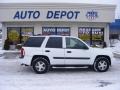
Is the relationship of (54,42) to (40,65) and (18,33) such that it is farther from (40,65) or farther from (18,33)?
(18,33)

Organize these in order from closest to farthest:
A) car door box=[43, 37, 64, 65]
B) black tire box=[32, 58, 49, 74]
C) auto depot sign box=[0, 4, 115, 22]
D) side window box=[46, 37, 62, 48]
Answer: black tire box=[32, 58, 49, 74] → car door box=[43, 37, 64, 65] → side window box=[46, 37, 62, 48] → auto depot sign box=[0, 4, 115, 22]

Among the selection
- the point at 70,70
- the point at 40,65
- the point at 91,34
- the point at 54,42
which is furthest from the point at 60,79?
the point at 91,34

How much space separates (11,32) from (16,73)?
645 inches

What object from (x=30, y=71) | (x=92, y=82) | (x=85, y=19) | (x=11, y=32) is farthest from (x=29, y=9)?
(x=92, y=82)

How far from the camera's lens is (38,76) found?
45.5 ft

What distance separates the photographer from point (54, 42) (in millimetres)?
14852

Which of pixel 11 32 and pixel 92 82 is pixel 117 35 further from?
pixel 92 82

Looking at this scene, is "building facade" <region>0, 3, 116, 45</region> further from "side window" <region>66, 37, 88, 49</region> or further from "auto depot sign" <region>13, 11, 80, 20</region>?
"side window" <region>66, 37, 88, 49</region>

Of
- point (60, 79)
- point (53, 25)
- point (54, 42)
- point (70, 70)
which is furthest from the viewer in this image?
point (53, 25)

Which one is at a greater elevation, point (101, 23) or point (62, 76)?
point (101, 23)

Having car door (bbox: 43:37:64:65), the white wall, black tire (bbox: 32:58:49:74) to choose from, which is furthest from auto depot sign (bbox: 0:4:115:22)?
black tire (bbox: 32:58:49:74)

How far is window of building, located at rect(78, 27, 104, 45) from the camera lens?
30812 mm

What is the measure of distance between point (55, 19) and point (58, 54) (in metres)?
15.2

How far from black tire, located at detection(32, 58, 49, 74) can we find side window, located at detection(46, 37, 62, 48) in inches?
28.9
